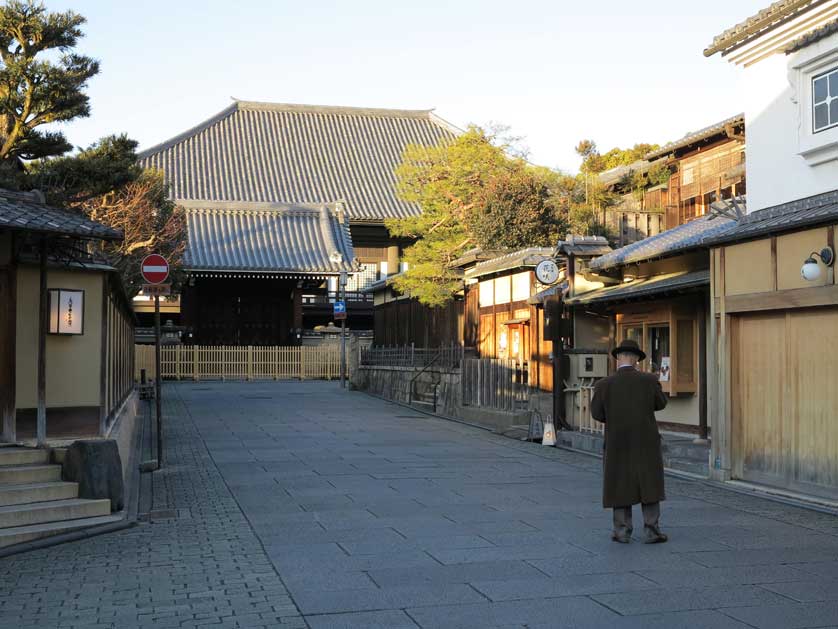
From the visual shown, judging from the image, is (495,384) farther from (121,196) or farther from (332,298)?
(332,298)

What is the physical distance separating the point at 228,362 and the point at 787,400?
29.9 meters

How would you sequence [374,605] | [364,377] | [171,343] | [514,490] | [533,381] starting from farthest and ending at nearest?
[171,343], [364,377], [533,381], [514,490], [374,605]

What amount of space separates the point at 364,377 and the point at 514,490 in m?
21.2

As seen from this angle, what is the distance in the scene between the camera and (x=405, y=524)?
923 centimetres

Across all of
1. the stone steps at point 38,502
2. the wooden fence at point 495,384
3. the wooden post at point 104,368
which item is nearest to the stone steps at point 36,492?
the stone steps at point 38,502

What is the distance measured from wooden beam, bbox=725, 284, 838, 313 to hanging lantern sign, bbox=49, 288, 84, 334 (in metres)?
7.96

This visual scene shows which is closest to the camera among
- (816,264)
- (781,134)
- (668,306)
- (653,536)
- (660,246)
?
(653,536)

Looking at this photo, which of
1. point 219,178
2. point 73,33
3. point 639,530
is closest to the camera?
point 639,530

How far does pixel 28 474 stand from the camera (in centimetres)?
957

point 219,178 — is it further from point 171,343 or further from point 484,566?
point 484,566

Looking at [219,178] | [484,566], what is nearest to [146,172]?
[219,178]

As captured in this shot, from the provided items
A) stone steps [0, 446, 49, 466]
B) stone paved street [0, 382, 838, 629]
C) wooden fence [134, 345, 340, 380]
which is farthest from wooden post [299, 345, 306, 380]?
stone steps [0, 446, 49, 466]

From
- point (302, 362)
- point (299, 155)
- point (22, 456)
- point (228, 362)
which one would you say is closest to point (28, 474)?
point (22, 456)

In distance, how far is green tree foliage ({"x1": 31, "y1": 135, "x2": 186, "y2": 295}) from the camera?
48.6 ft
